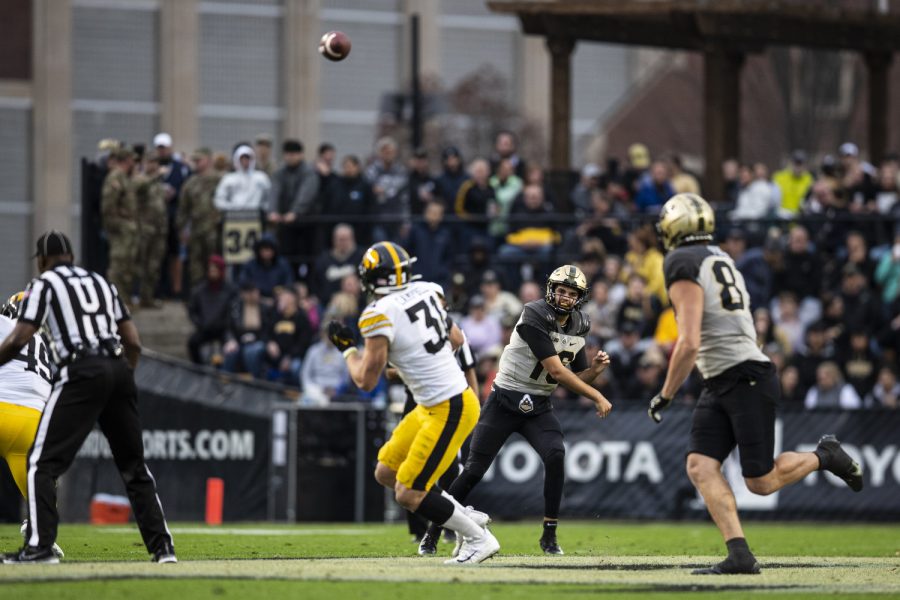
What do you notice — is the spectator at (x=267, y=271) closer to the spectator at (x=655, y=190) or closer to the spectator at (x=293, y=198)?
the spectator at (x=293, y=198)

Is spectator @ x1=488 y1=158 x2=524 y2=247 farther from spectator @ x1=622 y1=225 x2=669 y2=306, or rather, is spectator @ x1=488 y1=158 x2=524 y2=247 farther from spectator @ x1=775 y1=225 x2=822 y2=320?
spectator @ x1=775 y1=225 x2=822 y2=320

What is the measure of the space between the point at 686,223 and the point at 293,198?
12.8 m

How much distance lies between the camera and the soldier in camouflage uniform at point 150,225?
22.3 metres

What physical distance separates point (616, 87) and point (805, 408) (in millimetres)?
36287

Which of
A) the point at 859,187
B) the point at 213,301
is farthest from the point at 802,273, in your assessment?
the point at 213,301

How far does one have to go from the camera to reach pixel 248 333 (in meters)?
22.3

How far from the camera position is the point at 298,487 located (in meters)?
20.8

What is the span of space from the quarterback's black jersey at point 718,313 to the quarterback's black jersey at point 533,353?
2.44m

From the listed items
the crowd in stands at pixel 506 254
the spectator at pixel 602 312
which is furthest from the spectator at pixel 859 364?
the spectator at pixel 602 312

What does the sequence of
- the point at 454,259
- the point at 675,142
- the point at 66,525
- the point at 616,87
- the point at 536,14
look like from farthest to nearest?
the point at 616,87, the point at 675,142, the point at 536,14, the point at 454,259, the point at 66,525

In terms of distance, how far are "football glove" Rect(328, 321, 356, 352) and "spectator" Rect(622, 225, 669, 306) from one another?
11044 mm

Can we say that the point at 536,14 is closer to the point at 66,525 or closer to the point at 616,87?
the point at 66,525

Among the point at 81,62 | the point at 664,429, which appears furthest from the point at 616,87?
the point at 664,429

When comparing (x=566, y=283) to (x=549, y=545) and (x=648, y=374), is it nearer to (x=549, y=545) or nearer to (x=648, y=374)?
(x=549, y=545)
